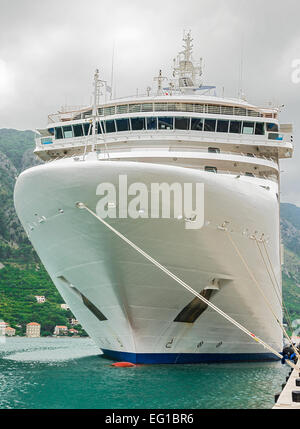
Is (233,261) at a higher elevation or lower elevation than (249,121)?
lower

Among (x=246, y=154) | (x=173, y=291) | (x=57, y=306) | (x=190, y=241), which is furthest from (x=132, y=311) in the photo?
(x=57, y=306)

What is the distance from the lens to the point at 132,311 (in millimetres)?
15617

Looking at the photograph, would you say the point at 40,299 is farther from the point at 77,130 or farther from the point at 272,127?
the point at 272,127

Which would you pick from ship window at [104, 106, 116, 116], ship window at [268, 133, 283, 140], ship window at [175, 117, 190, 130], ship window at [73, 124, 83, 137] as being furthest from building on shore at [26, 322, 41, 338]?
ship window at [268, 133, 283, 140]

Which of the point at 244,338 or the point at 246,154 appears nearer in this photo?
the point at 244,338

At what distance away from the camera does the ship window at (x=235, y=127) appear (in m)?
20.2

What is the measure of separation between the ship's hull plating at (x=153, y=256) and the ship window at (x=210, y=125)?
489cm

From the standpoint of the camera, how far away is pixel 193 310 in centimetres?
1599

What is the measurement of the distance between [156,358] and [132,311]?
1.87 metres

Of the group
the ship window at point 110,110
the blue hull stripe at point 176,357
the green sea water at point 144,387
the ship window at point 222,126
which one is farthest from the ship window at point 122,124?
the green sea water at point 144,387

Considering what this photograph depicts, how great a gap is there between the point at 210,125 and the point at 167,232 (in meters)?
7.28

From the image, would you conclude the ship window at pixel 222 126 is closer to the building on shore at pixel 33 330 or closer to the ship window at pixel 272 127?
the ship window at pixel 272 127

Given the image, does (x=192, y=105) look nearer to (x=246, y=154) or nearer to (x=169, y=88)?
(x=246, y=154)

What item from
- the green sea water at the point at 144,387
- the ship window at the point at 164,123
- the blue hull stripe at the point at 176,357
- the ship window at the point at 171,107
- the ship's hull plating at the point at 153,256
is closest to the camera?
the green sea water at the point at 144,387
